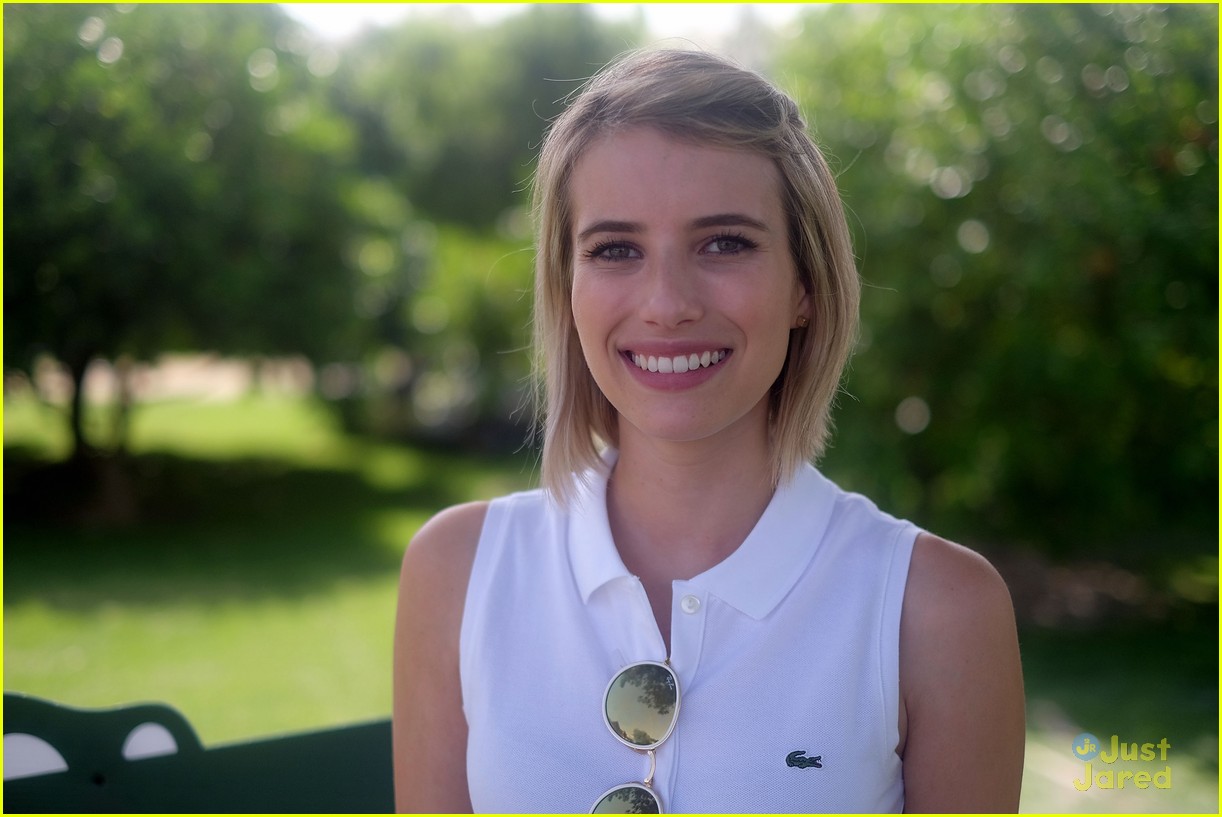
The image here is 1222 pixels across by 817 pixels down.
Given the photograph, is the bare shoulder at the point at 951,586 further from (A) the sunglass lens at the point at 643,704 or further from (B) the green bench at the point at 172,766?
(B) the green bench at the point at 172,766

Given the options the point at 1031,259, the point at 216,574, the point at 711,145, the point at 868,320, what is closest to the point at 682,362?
the point at 711,145

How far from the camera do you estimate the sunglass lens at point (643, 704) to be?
47.1 inches

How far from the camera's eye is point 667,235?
1.22 metres

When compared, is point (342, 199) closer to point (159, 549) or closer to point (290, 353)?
point (290, 353)

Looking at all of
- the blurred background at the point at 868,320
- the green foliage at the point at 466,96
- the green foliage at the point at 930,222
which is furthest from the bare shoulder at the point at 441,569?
the green foliage at the point at 466,96

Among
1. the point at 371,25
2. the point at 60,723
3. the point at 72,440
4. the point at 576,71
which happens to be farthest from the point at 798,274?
the point at 371,25

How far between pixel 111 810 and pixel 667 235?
4.14ft

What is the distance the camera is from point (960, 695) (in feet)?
3.93

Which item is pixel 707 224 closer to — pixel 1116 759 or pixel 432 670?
pixel 432 670

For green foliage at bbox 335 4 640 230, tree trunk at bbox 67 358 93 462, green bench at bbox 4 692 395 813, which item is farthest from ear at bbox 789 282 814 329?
green foliage at bbox 335 4 640 230

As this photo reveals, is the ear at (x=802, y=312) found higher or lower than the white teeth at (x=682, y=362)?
higher

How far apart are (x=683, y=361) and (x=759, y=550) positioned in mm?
268

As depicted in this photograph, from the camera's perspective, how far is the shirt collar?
1.27 metres

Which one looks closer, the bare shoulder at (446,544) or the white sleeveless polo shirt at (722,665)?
the white sleeveless polo shirt at (722,665)
